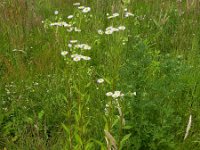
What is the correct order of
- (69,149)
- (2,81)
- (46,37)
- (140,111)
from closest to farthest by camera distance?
1. (69,149)
2. (140,111)
3. (2,81)
4. (46,37)

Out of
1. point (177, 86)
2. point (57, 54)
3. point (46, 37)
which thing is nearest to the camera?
point (177, 86)

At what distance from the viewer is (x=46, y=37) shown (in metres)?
4.44

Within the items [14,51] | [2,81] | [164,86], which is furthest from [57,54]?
[164,86]

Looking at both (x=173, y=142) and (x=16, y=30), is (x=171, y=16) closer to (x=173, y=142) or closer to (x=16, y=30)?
(x=16, y=30)

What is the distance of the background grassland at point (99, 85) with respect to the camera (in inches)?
97.6

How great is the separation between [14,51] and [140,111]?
5.86ft

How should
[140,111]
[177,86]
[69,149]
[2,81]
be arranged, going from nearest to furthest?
[69,149] → [140,111] → [177,86] → [2,81]

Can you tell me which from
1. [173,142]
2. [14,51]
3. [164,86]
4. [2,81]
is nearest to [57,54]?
[14,51]

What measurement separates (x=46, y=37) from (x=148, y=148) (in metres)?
2.17

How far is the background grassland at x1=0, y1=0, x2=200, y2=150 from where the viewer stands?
2.48 meters

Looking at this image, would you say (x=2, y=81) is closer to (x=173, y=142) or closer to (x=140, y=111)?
(x=140, y=111)

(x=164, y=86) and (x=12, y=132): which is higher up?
(x=164, y=86)

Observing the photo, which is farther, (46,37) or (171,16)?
(171,16)

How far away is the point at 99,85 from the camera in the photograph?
323 cm
